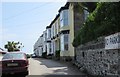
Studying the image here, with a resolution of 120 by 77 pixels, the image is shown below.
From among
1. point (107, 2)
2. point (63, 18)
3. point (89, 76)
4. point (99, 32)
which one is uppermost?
point (63, 18)

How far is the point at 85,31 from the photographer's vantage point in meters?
18.1

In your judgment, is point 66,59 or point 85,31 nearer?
point 85,31

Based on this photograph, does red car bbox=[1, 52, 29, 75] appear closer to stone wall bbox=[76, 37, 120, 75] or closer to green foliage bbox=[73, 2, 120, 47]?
stone wall bbox=[76, 37, 120, 75]

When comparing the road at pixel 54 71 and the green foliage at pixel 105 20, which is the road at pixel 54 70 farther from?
the green foliage at pixel 105 20

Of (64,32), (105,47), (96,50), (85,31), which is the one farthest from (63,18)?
(105,47)

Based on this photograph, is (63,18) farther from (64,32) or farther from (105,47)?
(105,47)

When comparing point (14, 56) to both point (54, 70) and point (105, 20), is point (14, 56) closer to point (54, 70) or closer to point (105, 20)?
point (54, 70)

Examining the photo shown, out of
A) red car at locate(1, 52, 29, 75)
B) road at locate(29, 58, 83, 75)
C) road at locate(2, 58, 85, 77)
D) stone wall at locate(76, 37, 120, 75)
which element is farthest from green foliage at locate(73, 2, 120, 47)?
road at locate(29, 58, 83, 75)

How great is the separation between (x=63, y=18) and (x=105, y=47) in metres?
24.9

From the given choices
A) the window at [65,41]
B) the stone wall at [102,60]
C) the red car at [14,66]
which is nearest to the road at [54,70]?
the stone wall at [102,60]

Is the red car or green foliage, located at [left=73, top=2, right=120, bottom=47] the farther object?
the red car

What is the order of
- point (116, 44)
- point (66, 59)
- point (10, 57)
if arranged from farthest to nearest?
point (66, 59) < point (10, 57) < point (116, 44)

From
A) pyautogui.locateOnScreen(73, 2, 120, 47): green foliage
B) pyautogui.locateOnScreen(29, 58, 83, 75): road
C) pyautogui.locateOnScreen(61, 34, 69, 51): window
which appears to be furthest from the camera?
pyautogui.locateOnScreen(61, 34, 69, 51): window

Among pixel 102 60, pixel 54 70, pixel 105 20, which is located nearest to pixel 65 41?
pixel 54 70
